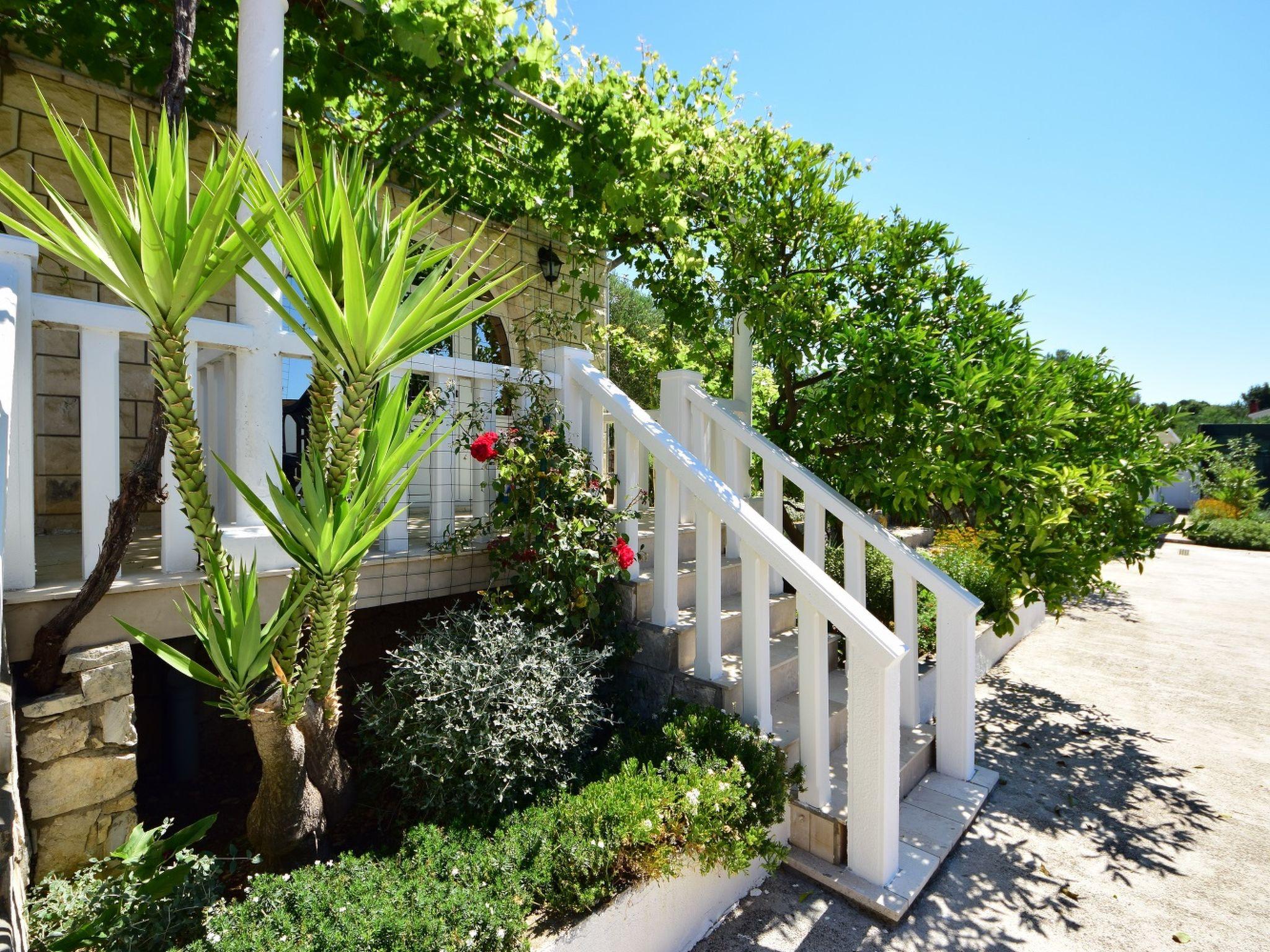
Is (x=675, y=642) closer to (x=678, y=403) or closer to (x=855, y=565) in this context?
(x=855, y=565)

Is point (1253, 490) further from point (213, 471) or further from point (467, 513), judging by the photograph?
point (213, 471)

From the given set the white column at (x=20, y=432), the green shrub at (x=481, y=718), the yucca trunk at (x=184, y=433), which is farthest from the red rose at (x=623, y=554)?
the white column at (x=20, y=432)

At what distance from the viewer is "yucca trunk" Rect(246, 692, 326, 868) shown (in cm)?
184

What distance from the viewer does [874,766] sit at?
2246 millimetres

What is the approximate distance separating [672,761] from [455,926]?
902 mm

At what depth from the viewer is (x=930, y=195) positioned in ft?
12.6

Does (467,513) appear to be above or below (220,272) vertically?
below

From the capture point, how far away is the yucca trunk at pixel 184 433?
1517 mm

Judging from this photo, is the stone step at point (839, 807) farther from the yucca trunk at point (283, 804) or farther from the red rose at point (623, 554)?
the yucca trunk at point (283, 804)

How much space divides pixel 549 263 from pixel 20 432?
177 inches

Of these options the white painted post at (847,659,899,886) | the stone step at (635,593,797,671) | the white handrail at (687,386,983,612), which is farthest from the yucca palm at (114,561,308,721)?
the white handrail at (687,386,983,612)

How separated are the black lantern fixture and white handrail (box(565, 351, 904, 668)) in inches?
119

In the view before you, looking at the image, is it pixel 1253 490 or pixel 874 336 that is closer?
pixel 874 336

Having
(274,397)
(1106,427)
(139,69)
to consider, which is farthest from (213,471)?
(1106,427)
